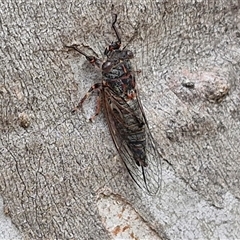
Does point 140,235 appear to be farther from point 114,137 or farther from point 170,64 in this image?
point 170,64

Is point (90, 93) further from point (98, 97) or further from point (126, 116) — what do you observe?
point (126, 116)

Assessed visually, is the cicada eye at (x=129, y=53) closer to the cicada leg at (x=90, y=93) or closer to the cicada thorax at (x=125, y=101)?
the cicada thorax at (x=125, y=101)

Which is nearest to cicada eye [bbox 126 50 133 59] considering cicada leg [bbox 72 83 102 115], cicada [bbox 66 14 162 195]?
cicada [bbox 66 14 162 195]

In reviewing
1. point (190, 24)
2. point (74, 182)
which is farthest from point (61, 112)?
point (190, 24)

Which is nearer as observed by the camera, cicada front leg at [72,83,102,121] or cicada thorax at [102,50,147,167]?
cicada front leg at [72,83,102,121]

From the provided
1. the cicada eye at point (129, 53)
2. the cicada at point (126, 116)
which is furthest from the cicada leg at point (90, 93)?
the cicada eye at point (129, 53)

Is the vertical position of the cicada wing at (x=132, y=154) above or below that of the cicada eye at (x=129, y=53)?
below

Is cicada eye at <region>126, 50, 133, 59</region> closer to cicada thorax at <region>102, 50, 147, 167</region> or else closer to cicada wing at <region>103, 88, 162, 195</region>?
cicada thorax at <region>102, 50, 147, 167</region>
